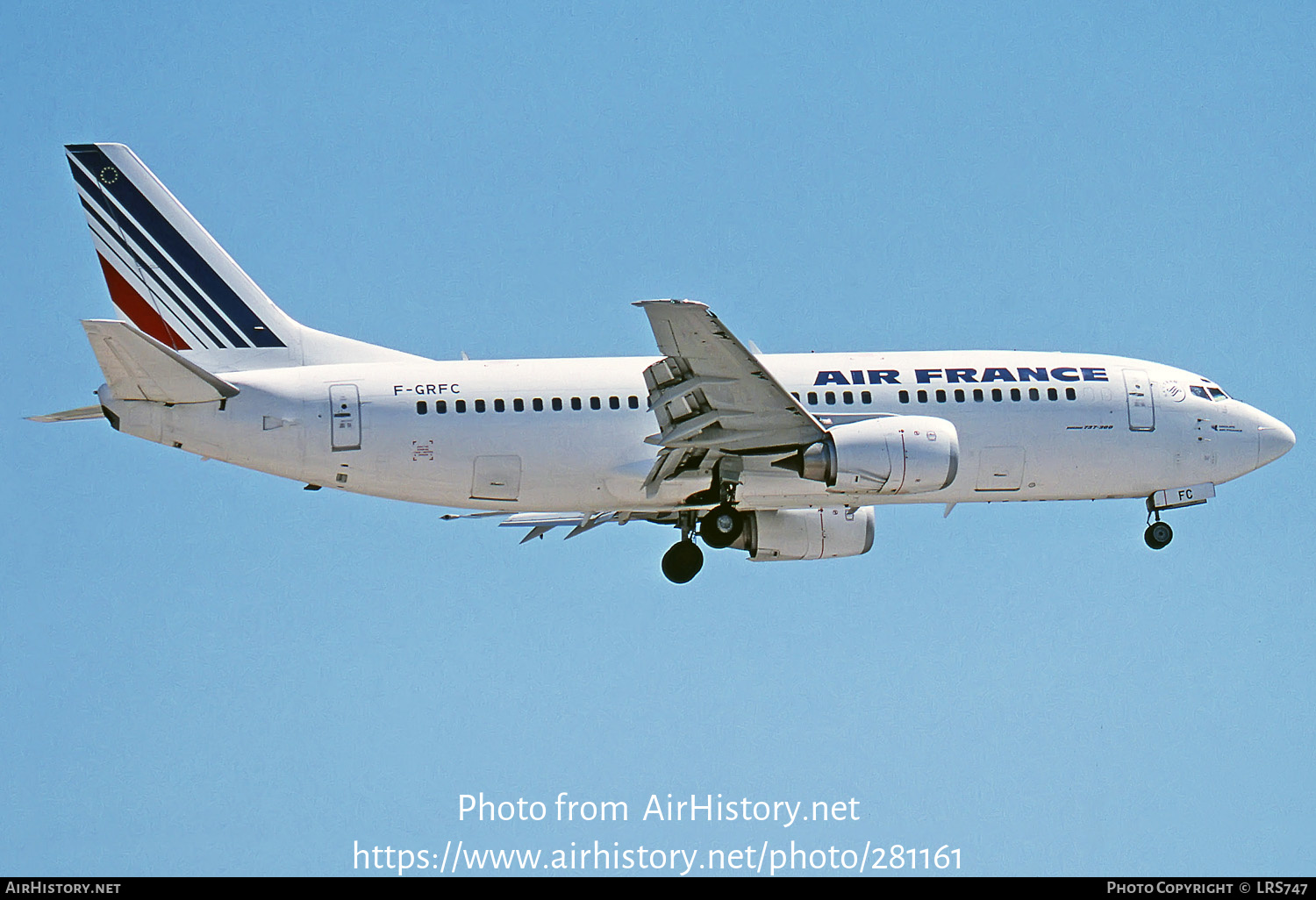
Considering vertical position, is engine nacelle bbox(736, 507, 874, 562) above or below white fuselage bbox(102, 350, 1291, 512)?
below

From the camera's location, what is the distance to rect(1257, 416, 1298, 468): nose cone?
43094 mm

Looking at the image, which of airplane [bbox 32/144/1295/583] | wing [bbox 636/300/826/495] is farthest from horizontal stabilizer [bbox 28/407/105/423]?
wing [bbox 636/300/826/495]

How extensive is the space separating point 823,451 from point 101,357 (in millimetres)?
15055

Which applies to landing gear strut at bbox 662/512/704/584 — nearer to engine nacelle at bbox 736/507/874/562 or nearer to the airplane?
the airplane

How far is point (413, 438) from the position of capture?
126 ft

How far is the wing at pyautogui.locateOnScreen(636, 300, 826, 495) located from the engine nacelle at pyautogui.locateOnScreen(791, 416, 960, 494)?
54cm

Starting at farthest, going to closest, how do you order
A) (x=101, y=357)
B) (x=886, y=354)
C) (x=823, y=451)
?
(x=886, y=354) < (x=823, y=451) < (x=101, y=357)

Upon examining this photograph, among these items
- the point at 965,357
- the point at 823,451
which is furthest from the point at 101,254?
the point at 965,357

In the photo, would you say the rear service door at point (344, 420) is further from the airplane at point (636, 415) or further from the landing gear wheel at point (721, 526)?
the landing gear wheel at point (721, 526)

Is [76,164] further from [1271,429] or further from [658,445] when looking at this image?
[1271,429]

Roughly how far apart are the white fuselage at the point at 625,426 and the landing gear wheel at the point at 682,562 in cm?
126

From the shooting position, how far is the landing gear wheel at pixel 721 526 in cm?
3956

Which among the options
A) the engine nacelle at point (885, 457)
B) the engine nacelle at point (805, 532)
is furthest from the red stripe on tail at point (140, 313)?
the engine nacelle at point (885, 457)

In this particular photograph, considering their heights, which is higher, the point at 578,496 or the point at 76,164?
the point at 76,164
